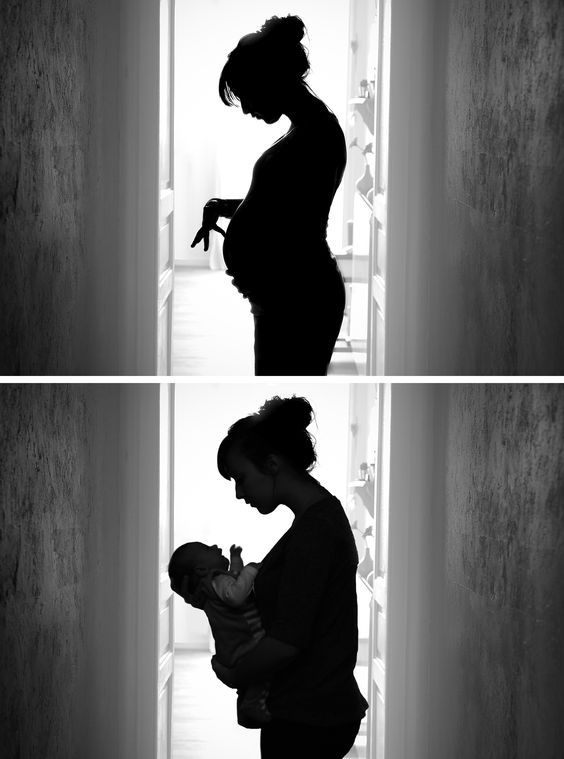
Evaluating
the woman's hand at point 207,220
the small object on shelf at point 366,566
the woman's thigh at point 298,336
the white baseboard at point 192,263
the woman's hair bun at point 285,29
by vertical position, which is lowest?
the small object on shelf at point 366,566

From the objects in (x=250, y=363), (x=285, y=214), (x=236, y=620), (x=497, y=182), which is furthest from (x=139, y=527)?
(x=497, y=182)

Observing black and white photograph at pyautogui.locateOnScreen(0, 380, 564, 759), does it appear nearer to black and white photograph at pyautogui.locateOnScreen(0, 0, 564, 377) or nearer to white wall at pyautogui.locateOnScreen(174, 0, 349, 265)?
black and white photograph at pyautogui.locateOnScreen(0, 0, 564, 377)

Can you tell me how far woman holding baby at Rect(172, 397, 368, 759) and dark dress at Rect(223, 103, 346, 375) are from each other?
11 centimetres

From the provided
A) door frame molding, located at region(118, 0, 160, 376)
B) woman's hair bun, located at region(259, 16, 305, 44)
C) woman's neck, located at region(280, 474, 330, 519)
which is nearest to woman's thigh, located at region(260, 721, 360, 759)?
woman's neck, located at region(280, 474, 330, 519)

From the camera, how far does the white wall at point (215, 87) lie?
66.2 inches

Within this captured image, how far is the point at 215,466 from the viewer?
5.62ft

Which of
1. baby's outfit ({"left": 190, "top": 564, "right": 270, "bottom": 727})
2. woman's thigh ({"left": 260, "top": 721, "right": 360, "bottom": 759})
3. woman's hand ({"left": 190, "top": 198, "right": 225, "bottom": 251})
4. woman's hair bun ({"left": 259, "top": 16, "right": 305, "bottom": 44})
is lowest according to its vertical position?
woman's thigh ({"left": 260, "top": 721, "right": 360, "bottom": 759})

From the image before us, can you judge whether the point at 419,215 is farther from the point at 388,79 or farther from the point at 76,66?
the point at 76,66

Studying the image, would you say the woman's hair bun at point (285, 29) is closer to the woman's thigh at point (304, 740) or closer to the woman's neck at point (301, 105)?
the woman's neck at point (301, 105)

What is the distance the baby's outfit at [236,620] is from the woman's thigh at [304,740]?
3cm

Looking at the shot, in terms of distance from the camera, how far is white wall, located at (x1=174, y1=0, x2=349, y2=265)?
1.68m

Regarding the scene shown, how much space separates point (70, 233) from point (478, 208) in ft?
2.22

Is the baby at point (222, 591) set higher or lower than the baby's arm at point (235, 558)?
lower

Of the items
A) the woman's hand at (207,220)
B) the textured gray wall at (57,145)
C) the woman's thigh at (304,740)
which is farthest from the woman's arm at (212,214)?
the woman's thigh at (304,740)
